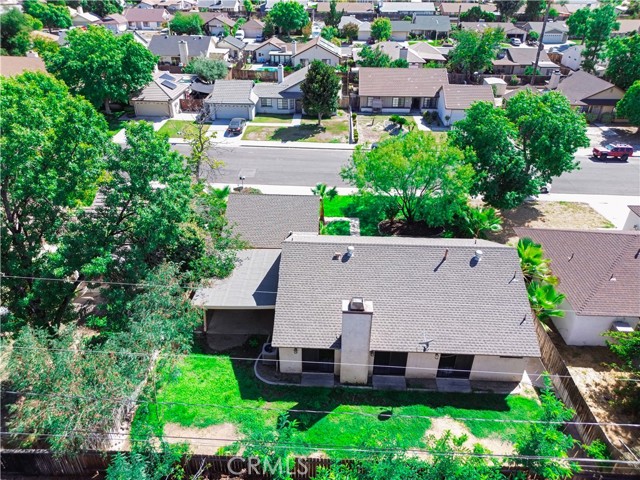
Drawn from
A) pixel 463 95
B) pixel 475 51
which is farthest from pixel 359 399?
pixel 475 51

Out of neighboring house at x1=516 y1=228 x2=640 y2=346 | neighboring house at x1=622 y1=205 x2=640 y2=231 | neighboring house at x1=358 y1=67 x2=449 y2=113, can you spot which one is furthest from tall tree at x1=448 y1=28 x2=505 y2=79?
neighboring house at x1=516 y1=228 x2=640 y2=346

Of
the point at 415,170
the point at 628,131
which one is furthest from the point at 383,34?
the point at 415,170

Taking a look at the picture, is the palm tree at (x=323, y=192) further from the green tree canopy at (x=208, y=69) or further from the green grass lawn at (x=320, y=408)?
the green tree canopy at (x=208, y=69)

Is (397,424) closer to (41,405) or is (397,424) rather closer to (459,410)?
(459,410)

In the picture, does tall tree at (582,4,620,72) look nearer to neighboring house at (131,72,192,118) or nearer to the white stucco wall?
neighboring house at (131,72,192,118)

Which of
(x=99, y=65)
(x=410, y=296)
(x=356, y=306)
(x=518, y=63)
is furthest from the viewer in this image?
(x=518, y=63)

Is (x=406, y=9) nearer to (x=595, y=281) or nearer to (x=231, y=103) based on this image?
(x=231, y=103)
